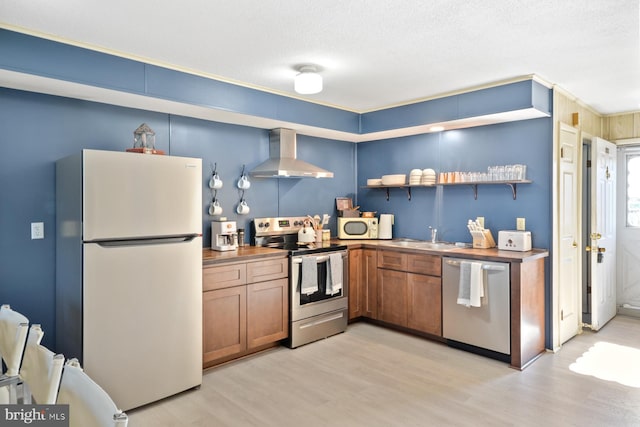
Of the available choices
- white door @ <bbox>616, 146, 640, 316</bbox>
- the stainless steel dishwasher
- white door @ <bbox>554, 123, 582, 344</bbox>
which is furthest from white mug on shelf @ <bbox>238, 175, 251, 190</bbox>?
white door @ <bbox>616, 146, 640, 316</bbox>

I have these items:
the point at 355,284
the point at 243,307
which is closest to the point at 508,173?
the point at 355,284

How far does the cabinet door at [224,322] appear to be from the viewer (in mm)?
3305

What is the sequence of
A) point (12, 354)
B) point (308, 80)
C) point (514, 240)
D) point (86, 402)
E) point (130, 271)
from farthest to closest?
point (514, 240)
point (308, 80)
point (130, 271)
point (12, 354)
point (86, 402)

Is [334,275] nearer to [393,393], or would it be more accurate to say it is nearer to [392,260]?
[392,260]

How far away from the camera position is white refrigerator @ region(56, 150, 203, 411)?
8.34ft

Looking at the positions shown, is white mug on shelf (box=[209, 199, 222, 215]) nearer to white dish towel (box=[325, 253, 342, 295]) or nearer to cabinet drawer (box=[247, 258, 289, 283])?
cabinet drawer (box=[247, 258, 289, 283])

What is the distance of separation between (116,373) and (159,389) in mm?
333

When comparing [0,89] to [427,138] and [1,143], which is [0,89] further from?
[427,138]

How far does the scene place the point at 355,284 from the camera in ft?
15.0

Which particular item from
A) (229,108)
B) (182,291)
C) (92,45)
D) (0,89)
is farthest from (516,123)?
(0,89)

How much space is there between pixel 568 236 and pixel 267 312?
2971mm

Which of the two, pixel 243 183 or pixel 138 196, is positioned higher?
pixel 243 183

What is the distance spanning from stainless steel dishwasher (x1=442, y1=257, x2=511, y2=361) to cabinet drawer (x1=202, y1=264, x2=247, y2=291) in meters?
1.86

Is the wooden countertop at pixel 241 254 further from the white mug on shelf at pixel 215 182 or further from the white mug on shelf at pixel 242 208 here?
the white mug on shelf at pixel 215 182
